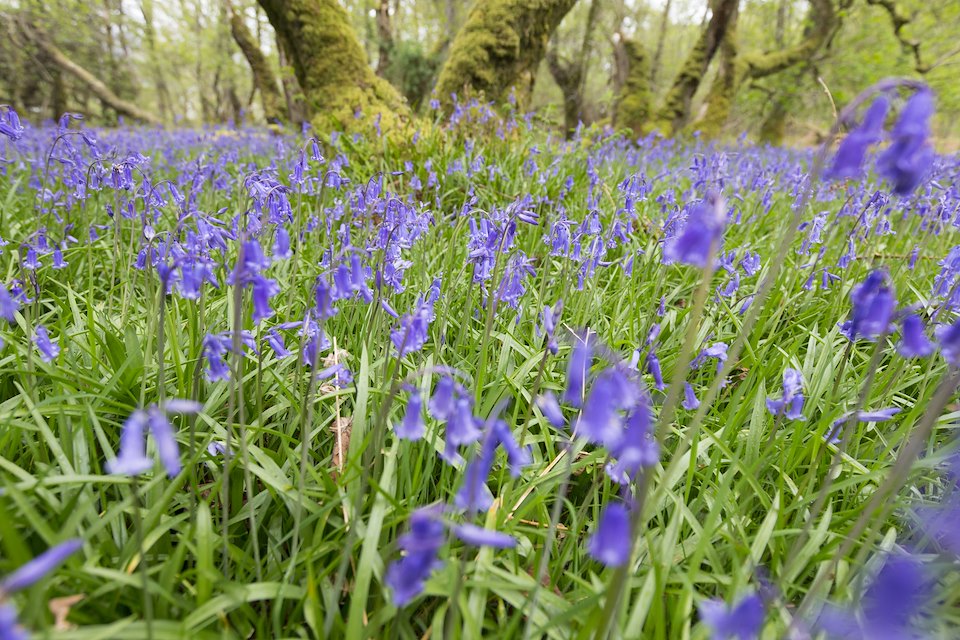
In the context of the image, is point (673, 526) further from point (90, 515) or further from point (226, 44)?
point (226, 44)

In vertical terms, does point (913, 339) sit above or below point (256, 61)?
below

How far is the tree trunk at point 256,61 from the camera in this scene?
43.7ft

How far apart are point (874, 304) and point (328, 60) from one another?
850 centimetres

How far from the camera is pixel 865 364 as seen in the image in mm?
3152

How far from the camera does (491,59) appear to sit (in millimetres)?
9031

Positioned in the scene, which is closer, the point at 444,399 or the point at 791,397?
the point at 444,399

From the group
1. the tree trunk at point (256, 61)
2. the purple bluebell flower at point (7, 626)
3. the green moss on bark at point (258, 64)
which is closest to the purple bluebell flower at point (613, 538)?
the purple bluebell flower at point (7, 626)

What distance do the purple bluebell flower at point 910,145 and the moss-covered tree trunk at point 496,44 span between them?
8010 millimetres

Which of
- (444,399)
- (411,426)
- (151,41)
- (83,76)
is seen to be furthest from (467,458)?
(151,41)

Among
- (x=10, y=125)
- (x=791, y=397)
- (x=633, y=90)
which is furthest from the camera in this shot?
(x=633, y=90)

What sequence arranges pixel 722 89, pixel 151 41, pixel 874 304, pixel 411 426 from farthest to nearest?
pixel 151 41
pixel 722 89
pixel 411 426
pixel 874 304

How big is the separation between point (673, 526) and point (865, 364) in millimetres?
2087

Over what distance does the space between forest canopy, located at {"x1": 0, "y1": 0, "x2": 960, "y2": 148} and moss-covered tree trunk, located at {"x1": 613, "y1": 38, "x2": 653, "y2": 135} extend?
1.8 inches

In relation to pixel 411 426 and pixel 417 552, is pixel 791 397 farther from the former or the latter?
pixel 417 552
